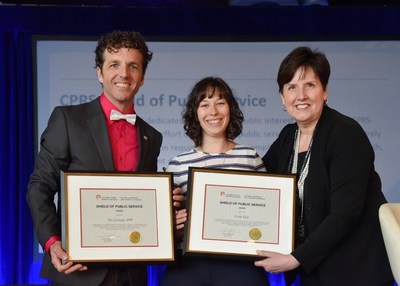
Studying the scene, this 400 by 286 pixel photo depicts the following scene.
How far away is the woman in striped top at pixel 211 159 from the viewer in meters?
2.83

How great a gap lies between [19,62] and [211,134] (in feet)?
12.6

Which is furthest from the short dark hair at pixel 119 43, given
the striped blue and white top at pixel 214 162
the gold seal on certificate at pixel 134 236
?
the gold seal on certificate at pixel 134 236

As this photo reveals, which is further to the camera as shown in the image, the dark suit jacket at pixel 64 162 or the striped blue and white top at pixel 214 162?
the striped blue and white top at pixel 214 162

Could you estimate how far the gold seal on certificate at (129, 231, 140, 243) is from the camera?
9.07ft

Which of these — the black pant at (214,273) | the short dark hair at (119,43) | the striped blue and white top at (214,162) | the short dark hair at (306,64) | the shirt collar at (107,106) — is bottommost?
the black pant at (214,273)

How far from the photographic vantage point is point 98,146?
2871 millimetres

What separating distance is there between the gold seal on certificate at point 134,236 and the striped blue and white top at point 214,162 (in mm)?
372

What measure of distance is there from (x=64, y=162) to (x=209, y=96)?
2.63 ft

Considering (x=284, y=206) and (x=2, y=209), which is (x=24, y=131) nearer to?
(x=2, y=209)

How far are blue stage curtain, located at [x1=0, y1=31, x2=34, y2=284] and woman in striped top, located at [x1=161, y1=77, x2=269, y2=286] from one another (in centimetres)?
358

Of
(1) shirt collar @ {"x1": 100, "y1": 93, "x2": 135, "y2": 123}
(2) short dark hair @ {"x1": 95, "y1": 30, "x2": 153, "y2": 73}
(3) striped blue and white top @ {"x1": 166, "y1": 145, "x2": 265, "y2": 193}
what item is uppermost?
(2) short dark hair @ {"x1": 95, "y1": 30, "x2": 153, "y2": 73}

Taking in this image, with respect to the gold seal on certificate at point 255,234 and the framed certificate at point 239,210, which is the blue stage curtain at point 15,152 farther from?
the gold seal on certificate at point 255,234


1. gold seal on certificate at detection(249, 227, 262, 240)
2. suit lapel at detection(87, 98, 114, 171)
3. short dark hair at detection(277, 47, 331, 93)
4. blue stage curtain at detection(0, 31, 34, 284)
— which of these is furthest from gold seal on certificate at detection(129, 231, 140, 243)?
blue stage curtain at detection(0, 31, 34, 284)

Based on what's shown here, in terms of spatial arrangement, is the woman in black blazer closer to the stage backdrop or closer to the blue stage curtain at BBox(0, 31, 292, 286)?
the stage backdrop
